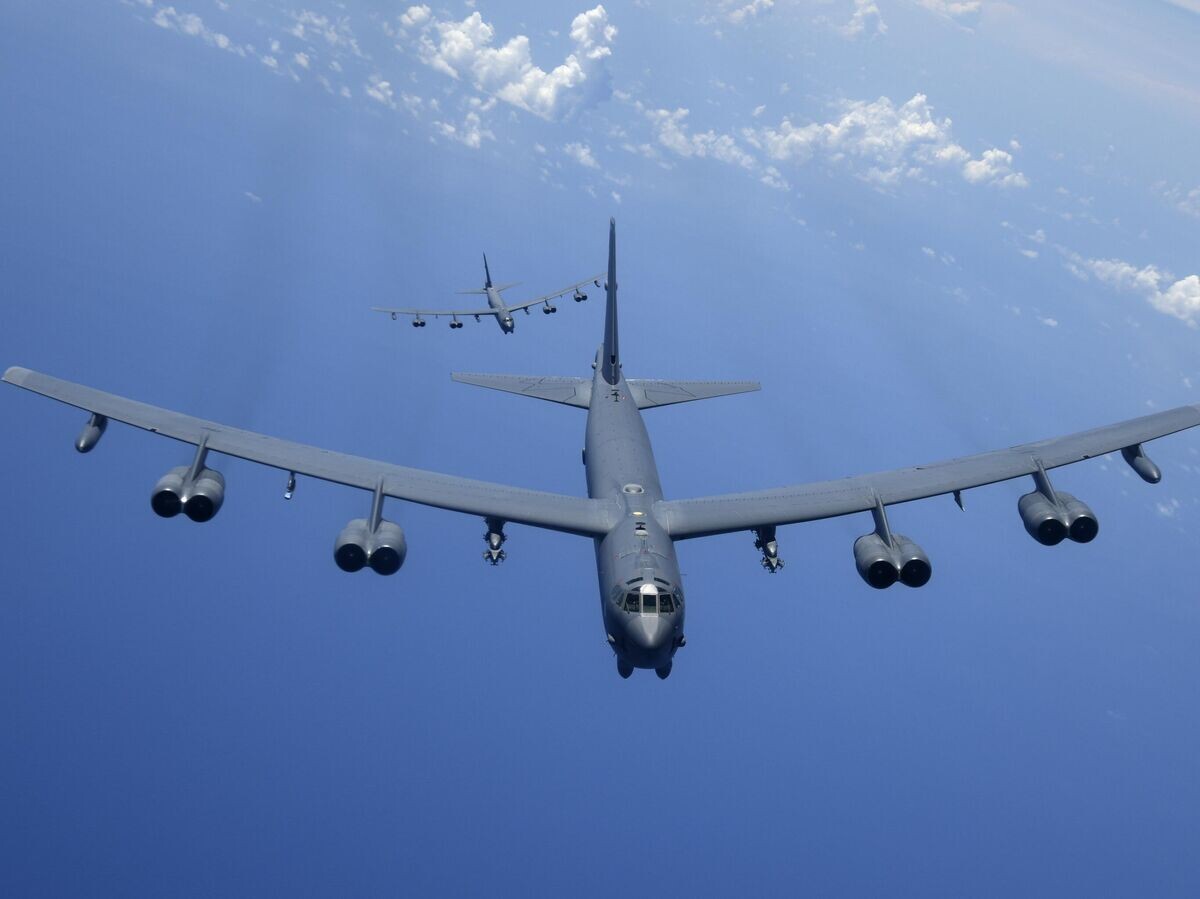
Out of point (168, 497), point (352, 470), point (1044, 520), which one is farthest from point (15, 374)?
point (1044, 520)

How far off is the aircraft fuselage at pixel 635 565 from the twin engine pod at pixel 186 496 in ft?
49.9

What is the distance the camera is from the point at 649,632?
103 feet

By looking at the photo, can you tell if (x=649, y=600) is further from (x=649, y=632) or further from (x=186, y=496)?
(x=186, y=496)

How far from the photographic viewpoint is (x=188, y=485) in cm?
3722

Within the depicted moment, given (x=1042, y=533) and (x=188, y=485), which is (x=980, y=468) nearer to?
(x=1042, y=533)

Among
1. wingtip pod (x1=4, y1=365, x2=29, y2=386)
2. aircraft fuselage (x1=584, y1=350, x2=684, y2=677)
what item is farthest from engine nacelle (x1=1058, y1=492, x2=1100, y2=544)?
Result: wingtip pod (x1=4, y1=365, x2=29, y2=386)

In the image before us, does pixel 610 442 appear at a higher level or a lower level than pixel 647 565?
higher

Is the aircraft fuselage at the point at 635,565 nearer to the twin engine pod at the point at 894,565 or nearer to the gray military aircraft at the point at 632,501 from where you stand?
the gray military aircraft at the point at 632,501

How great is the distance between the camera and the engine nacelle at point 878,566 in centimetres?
3734

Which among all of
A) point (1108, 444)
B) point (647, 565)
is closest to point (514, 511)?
point (647, 565)

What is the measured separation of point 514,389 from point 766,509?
1865cm

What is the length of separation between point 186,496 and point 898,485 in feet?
95.6

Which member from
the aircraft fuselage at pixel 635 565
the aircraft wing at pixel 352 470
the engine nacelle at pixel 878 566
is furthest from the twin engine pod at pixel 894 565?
the aircraft wing at pixel 352 470

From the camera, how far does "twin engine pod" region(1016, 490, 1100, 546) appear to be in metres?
40.6
